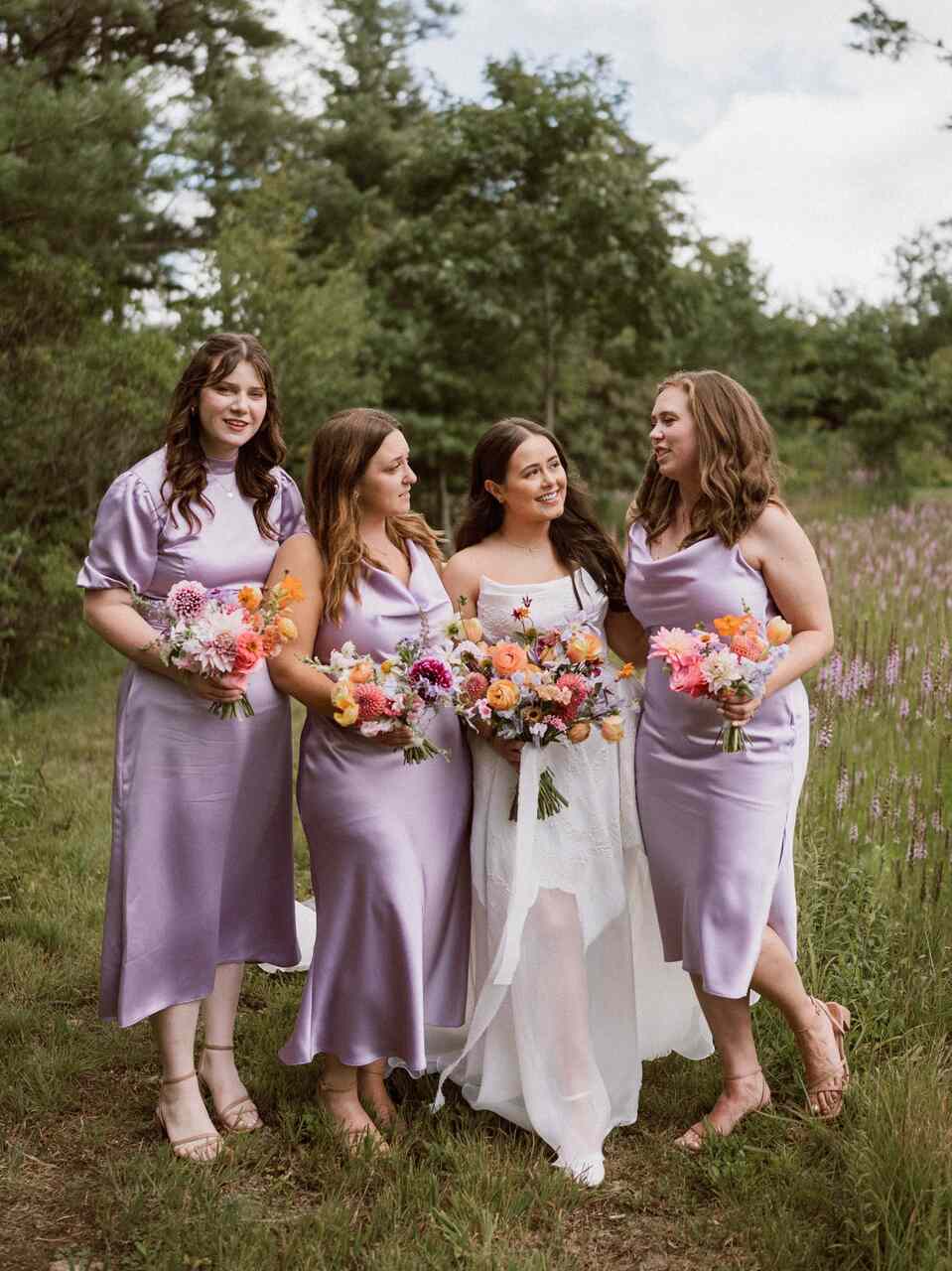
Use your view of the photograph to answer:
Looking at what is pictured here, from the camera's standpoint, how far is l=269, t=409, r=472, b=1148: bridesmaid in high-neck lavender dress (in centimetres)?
395

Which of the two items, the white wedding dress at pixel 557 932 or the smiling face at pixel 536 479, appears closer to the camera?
the white wedding dress at pixel 557 932

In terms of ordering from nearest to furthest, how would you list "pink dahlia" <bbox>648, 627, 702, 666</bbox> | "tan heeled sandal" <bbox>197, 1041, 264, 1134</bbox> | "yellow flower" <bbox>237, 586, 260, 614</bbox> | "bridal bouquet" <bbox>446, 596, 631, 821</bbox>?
"pink dahlia" <bbox>648, 627, 702, 666</bbox> → "yellow flower" <bbox>237, 586, 260, 614</bbox> → "bridal bouquet" <bbox>446, 596, 631, 821</bbox> → "tan heeled sandal" <bbox>197, 1041, 264, 1134</bbox>

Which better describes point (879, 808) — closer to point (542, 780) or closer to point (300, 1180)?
point (542, 780)

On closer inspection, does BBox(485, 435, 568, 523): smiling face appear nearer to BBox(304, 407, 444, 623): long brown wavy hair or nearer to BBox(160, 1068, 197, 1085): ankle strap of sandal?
BBox(304, 407, 444, 623): long brown wavy hair

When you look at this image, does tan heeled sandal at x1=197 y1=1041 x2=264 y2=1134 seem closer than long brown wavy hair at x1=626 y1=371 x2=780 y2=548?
No

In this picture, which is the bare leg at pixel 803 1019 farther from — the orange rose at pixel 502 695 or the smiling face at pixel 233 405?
the smiling face at pixel 233 405

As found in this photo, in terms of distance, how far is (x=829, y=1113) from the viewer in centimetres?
392

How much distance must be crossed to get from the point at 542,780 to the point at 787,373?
2167cm

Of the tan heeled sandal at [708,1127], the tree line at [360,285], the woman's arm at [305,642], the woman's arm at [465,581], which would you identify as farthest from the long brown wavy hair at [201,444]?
the tree line at [360,285]

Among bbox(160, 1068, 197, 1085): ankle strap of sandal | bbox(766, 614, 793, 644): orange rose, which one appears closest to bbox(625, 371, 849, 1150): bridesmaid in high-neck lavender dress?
bbox(766, 614, 793, 644): orange rose

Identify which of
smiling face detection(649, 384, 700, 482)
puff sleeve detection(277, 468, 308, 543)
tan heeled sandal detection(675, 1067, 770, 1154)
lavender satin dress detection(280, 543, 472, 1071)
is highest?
smiling face detection(649, 384, 700, 482)

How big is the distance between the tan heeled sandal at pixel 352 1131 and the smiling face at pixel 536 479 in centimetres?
200

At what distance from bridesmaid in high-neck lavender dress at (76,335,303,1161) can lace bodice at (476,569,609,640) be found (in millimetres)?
739

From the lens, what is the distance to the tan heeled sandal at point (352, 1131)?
390 centimetres
